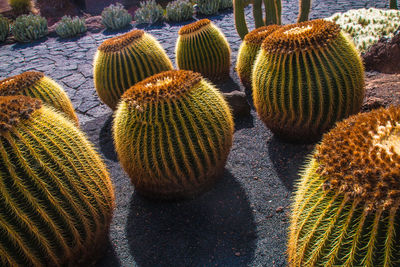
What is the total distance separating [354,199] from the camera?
1213mm

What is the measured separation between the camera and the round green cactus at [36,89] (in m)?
3.29

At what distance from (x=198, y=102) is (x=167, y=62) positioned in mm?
1981

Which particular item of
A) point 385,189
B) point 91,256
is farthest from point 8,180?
point 385,189

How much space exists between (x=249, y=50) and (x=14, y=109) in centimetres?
311

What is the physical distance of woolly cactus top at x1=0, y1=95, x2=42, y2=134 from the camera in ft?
5.83

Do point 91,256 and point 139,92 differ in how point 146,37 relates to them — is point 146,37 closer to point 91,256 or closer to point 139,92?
point 139,92

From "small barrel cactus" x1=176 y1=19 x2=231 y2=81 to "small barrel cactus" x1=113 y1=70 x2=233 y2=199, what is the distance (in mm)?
2203

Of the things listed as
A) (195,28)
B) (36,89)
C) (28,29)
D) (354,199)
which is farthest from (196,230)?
(28,29)

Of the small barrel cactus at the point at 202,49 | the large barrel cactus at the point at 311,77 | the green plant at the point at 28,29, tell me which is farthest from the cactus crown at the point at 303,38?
the green plant at the point at 28,29

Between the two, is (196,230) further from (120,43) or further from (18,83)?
(120,43)

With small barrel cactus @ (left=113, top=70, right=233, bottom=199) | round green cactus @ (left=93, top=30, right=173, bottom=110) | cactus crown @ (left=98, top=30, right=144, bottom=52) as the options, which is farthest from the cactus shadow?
cactus crown @ (left=98, top=30, right=144, bottom=52)

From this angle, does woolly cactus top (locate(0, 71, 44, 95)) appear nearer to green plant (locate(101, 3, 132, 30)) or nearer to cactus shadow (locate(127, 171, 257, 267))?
cactus shadow (locate(127, 171, 257, 267))

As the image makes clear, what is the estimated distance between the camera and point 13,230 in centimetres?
168

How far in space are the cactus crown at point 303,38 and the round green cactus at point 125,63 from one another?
66.5 inches
